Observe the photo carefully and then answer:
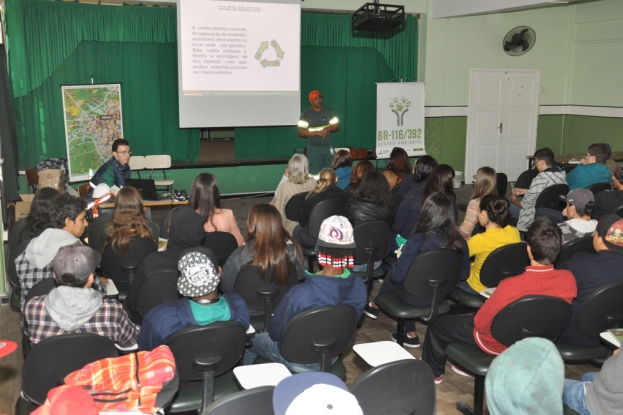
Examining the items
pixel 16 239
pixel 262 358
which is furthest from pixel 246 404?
pixel 16 239

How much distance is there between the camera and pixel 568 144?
1135 centimetres

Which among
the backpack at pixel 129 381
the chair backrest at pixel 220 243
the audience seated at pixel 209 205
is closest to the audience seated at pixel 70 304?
the backpack at pixel 129 381

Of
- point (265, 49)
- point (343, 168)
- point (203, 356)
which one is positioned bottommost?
point (203, 356)

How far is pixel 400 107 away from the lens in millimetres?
9750

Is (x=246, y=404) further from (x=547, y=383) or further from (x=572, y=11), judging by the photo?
(x=572, y=11)

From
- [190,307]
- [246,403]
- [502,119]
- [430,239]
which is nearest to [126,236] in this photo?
[190,307]

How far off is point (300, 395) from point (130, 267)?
2.71 metres

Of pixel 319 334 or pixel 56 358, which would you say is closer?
pixel 56 358

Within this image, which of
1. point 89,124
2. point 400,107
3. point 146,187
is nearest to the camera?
point 146,187

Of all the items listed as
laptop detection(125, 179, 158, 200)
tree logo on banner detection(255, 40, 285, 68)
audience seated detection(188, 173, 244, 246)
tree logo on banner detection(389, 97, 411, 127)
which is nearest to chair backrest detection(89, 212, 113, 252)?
audience seated detection(188, 173, 244, 246)

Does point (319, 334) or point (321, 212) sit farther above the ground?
point (321, 212)

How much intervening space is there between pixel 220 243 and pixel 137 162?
4576 millimetres

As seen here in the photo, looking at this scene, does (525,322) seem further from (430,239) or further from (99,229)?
(99,229)

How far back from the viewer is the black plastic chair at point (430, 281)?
11.6 ft
